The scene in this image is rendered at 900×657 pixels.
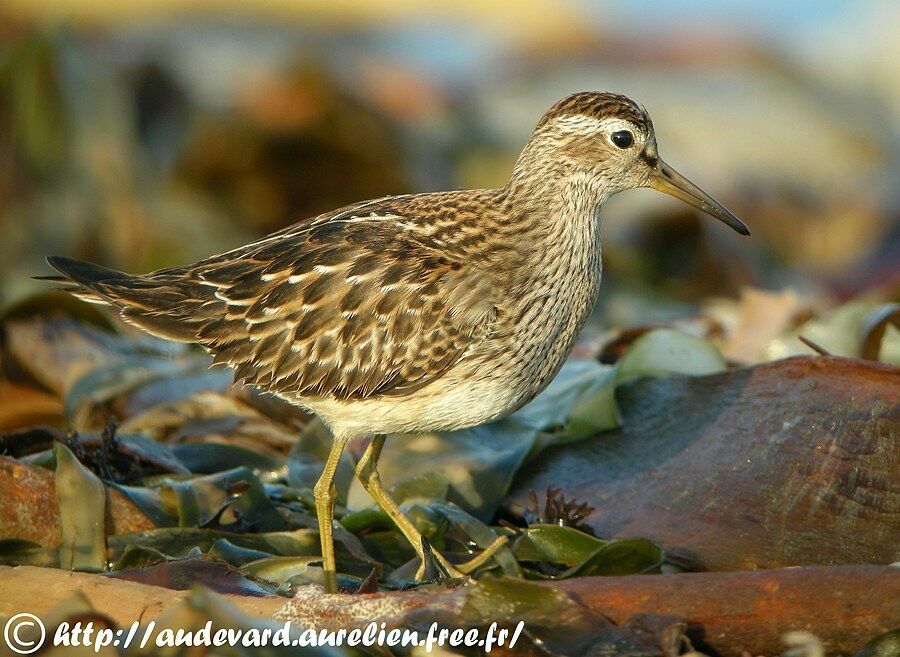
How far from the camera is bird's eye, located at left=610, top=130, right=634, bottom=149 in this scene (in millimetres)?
5742

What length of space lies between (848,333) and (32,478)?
435 cm

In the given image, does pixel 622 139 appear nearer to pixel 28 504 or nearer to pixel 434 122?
pixel 28 504

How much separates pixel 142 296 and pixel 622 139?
7.78ft

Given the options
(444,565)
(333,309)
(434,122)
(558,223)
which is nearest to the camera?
(444,565)

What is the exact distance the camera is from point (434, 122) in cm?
1262

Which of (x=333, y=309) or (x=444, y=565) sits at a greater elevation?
(x=333, y=309)

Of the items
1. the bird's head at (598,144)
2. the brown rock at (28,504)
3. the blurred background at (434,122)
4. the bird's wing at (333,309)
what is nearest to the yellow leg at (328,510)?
the bird's wing at (333,309)

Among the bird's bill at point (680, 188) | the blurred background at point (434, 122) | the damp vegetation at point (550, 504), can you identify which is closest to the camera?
the damp vegetation at point (550, 504)

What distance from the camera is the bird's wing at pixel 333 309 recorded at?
535 centimetres

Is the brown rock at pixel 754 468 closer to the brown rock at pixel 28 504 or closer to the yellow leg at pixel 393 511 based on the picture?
the yellow leg at pixel 393 511

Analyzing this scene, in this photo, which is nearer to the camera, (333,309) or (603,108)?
(333,309)

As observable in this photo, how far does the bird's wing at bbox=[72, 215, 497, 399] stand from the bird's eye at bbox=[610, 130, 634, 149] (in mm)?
961

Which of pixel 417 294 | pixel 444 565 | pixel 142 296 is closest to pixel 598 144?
pixel 417 294

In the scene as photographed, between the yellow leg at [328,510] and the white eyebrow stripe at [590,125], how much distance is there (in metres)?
1.79
